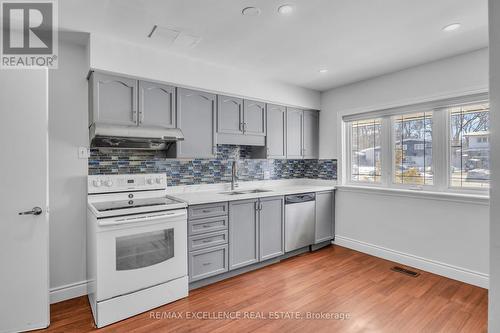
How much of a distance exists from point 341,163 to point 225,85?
2095 mm

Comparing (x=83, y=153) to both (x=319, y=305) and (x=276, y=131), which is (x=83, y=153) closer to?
(x=276, y=131)

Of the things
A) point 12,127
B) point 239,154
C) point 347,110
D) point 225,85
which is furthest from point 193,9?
point 347,110

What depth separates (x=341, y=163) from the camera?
13.2 ft

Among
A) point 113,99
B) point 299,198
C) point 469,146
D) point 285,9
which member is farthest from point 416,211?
point 113,99

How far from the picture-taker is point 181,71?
2.85 meters

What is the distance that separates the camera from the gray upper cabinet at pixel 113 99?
243 centimetres

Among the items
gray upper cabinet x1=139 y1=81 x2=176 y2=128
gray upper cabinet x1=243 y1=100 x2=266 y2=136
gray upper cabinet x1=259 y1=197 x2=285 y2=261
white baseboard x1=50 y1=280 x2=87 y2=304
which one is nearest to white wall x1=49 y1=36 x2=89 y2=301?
white baseboard x1=50 y1=280 x2=87 y2=304

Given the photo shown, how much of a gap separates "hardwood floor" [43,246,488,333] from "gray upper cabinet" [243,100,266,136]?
1.77 meters

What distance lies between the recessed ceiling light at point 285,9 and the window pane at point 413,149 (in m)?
2.25

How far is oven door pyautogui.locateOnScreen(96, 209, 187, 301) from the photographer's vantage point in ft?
7.11

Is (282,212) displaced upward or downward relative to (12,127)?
downward

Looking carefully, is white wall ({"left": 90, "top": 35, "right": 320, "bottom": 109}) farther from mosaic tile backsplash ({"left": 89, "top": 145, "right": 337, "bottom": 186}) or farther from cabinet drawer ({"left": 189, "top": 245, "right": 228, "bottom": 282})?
cabinet drawer ({"left": 189, "top": 245, "right": 228, "bottom": 282})

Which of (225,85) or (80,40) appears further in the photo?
(225,85)

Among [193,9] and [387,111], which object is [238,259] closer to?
[193,9]
